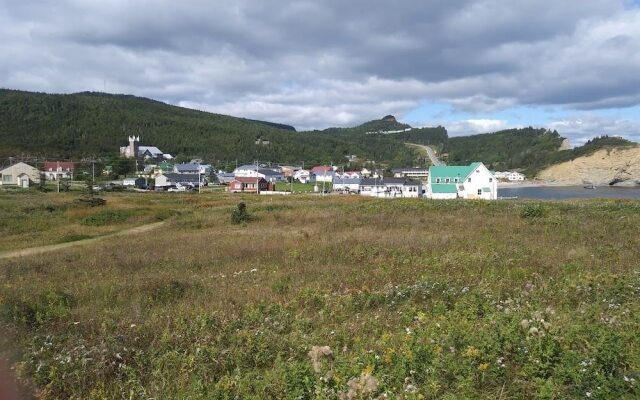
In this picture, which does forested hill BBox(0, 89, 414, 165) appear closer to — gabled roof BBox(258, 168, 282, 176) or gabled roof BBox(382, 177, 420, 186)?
gabled roof BBox(258, 168, 282, 176)

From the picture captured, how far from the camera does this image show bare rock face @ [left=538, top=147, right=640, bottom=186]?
12769cm

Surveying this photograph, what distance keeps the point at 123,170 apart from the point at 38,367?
112 meters

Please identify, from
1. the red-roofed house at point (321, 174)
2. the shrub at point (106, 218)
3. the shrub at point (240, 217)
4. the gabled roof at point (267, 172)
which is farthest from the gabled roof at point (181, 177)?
the shrub at point (240, 217)

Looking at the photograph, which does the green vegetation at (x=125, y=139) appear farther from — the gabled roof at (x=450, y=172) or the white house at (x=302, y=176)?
the gabled roof at (x=450, y=172)

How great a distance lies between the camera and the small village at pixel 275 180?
202ft

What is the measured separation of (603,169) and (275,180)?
318 ft

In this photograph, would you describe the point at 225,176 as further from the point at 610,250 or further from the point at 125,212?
the point at 610,250

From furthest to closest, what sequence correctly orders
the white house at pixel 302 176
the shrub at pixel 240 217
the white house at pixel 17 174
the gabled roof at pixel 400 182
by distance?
1. the white house at pixel 302 176
2. the gabled roof at pixel 400 182
3. the white house at pixel 17 174
4. the shrub at pixel 240 217

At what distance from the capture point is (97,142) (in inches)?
5787

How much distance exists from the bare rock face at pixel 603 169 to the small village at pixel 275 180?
12.8 meters

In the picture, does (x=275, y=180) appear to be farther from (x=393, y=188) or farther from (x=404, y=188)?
(x=404, y=188)

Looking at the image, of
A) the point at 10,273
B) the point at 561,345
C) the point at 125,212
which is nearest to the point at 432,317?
the point at 561,345

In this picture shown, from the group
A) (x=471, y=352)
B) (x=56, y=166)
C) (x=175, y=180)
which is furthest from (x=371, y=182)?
(x=471, y=352)

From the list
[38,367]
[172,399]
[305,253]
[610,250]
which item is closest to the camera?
[172,399]
